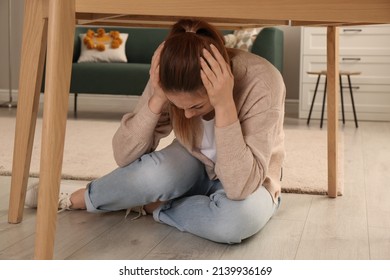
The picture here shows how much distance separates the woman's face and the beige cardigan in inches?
2.1

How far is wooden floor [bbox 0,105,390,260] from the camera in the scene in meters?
1.37

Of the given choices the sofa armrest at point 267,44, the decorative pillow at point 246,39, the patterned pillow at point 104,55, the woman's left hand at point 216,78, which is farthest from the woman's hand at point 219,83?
the patterned pillow at point 104,55

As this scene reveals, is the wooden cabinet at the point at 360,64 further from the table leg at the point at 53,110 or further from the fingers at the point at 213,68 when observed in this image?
the table leg at the point at 53,110

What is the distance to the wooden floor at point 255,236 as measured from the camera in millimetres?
1366

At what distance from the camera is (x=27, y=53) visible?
4.85ft

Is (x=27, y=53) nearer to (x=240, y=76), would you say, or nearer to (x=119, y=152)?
(x=119, y=152)

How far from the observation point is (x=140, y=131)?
1494mm

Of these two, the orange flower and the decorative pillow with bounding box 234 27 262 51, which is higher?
the decorative pillow with bounding box 234 27 262 51

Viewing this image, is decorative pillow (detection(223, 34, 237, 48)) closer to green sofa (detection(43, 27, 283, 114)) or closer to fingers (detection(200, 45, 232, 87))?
green sofa (detection(43, 27, 283, 114))

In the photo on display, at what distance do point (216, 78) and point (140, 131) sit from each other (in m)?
0.28

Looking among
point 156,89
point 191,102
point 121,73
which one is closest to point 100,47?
point 121,73

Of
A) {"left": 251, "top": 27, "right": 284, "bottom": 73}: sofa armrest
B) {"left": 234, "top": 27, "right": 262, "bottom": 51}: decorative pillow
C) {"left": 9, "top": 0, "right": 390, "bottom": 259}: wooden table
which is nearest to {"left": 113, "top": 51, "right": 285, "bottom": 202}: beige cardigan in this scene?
{"left": 9, "top": 0, "right": 390, "bottom": 259}: wooden table

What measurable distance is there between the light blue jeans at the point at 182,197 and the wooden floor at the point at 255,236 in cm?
3
